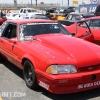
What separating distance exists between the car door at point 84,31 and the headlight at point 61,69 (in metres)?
2.71

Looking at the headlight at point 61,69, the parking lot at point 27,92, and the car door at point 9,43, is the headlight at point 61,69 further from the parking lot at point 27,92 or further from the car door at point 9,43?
the car door at point 9,43

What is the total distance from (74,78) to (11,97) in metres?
1.30

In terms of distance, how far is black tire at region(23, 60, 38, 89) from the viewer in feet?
14.4

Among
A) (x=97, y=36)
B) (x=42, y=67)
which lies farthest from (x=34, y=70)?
(x=97, y=36)

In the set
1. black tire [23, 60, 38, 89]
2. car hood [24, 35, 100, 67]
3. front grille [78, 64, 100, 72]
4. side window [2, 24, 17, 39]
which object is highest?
side window [2, 24, 17, 39]

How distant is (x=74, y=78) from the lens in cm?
383

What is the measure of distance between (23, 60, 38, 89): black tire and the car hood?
1.35 ft

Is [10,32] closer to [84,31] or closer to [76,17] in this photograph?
[84,31]

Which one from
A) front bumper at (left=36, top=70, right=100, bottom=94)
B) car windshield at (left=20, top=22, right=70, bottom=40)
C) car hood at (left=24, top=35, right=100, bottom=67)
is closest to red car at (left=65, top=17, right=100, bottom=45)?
car windshield at (left=20, top=22, right=70, bottom=40)

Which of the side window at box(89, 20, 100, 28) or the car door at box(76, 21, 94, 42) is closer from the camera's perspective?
the car door at box(76, 21, 94, 42)

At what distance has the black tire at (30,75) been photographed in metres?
4.38

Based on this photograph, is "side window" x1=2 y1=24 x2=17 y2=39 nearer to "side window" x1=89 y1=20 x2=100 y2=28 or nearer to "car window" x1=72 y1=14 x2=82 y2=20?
"side window" x1=89 y1=20 x2=100 y2=28

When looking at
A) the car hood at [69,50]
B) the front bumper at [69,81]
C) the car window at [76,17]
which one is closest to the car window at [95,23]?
the car hood at [69,50]

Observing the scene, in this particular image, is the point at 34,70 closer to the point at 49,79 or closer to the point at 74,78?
the point at 49,79
